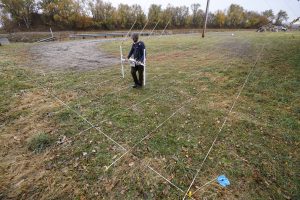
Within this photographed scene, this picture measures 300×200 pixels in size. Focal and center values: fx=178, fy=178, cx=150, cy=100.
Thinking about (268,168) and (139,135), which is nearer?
(268,168)

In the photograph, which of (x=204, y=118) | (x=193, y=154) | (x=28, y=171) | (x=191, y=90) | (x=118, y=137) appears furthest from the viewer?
(x=191, y=90)

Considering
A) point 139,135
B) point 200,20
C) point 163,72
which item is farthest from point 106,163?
point 200,20

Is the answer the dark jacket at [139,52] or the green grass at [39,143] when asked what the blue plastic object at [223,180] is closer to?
the green grass at [39,143]

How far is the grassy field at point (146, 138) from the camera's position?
111 inches

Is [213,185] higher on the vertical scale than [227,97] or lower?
lower

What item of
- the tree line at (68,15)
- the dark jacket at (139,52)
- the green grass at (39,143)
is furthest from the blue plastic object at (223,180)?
the tree line at (68,15)

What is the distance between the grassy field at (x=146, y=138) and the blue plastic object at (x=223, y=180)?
3.0 inches

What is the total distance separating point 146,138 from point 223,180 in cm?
167

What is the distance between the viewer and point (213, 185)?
2869 millimetres

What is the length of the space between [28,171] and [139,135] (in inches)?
82.8

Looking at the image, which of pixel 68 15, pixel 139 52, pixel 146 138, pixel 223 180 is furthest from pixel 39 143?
pixel 68 15

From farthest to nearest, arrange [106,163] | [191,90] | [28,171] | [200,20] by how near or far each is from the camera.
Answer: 1. [200,20]
2. [191,90]
3. [106,163]
4. [28,171]

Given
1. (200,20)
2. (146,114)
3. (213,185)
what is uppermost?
(200,20)

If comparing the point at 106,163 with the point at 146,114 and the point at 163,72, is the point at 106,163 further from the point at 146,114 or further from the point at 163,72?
the point at 163,72
